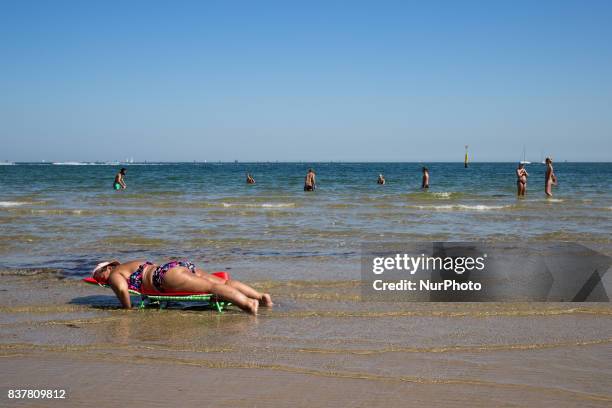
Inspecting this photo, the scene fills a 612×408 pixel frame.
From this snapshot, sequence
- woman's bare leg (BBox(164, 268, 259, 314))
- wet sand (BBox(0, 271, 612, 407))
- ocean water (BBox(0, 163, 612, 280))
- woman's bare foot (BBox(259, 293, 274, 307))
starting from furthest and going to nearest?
ocean water (BBox(0, 163, 612, 280)), woman's bare foot (BBox(259, 293, 274, 307)), woman's bare leg (BBox(164, 268, 259, 314)), wet sand (BBox(0, 271, 612, 407))

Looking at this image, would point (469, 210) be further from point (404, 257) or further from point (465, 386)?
point (465, 386)

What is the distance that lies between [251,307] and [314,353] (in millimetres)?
1353

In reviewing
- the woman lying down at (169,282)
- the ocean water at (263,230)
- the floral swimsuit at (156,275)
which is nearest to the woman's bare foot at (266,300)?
the woman lying down at (169,282)

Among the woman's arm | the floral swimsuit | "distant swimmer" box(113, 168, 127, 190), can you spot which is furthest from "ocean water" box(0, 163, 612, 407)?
"distant swimmer" box(113, 168, 127, 190)

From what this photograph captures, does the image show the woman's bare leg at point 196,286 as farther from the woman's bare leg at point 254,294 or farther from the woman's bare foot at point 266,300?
the woman's bare foot at point 266,300

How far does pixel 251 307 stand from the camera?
5938 millimetres

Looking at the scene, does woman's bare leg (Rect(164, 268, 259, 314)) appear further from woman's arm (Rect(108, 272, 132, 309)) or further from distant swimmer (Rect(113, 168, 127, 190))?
distant swimmer (Rect(113, 168, 127, 190))

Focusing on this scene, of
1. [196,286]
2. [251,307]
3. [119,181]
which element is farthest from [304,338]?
[119,181]

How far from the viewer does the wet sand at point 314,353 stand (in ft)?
12.7

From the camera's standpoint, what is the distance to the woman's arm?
6.28 metres

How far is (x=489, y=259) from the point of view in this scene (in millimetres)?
9656

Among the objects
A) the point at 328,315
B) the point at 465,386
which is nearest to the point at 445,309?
the point at 328,315

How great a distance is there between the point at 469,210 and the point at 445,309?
15172 mm

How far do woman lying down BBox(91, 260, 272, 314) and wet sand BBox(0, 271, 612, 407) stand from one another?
7.7 inches
